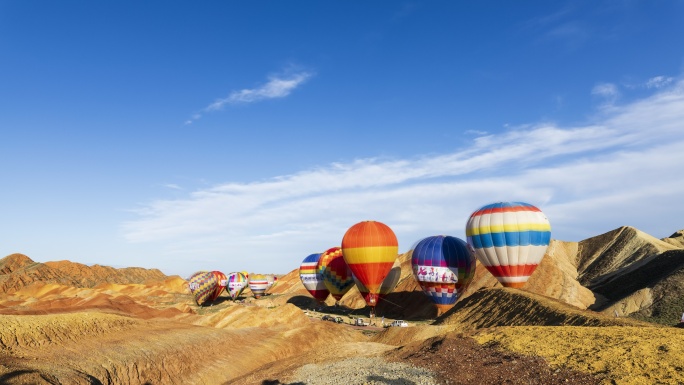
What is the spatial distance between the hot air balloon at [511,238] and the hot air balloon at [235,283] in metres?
58.3

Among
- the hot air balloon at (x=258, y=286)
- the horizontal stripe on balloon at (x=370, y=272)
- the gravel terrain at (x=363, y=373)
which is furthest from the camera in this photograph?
the hot air balloon at (x=258, y=286)

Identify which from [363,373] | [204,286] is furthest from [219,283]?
[363,373]

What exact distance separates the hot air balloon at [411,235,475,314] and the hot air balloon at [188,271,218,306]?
43.2m

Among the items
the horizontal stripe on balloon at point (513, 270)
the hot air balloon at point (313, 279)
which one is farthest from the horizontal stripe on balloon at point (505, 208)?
the hot air balloon at point (313, 279)

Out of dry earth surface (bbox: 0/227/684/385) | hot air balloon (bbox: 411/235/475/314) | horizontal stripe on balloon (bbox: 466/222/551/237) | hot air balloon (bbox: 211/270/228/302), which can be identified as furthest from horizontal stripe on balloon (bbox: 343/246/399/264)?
hot air balloon (bbox: 211/270/228/302)

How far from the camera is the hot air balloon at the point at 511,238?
1911 inches

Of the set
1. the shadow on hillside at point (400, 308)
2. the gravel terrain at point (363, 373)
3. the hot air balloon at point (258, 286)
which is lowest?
the shadow on hillside at point (400, 308)

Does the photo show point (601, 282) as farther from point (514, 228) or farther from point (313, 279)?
point (313, 279)

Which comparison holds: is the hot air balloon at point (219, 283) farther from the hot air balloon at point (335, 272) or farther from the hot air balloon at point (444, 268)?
the hot air balloon at point (444, 268)

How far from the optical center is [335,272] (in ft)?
237

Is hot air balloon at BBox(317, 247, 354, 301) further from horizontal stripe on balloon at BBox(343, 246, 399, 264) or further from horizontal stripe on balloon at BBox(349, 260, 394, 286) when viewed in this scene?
horizontal stripe on balloon at BBox(343, 246, 399, 264)

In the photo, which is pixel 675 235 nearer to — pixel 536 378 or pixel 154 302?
pixel 536 378

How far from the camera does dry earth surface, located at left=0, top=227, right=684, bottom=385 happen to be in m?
21.0

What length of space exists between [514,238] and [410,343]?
→ 909 inches
